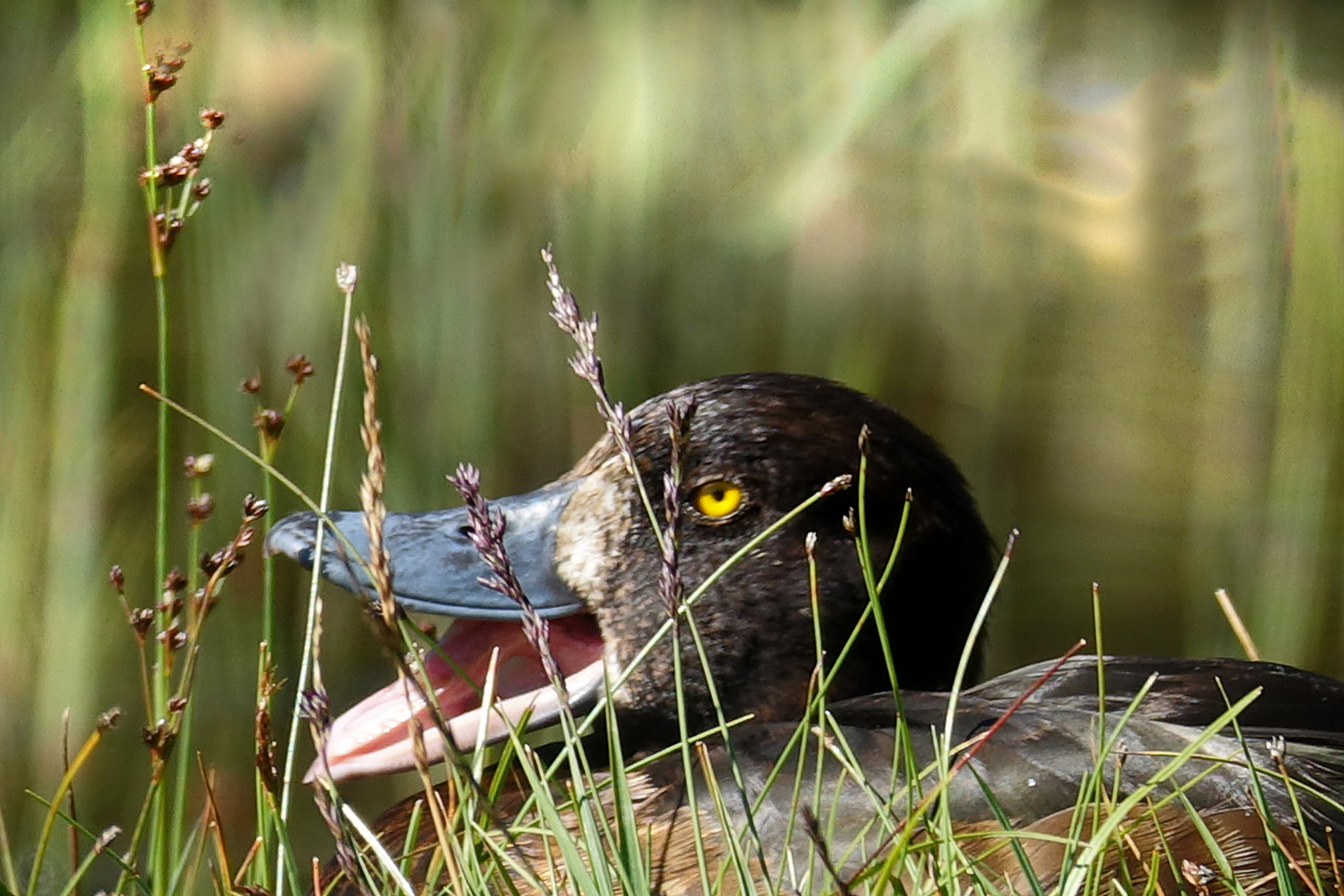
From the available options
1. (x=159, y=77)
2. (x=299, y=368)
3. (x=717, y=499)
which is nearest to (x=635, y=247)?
(x=717, y=499)

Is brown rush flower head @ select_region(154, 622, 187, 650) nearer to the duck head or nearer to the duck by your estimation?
the duck

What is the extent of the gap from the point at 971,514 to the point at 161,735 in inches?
37.1

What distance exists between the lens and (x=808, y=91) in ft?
6.38

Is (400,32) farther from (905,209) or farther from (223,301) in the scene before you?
(905,209)

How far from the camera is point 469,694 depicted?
1.56m

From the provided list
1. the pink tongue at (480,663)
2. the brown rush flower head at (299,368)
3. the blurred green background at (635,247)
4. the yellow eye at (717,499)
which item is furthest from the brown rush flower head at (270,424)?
the blurred green background at (635,247)

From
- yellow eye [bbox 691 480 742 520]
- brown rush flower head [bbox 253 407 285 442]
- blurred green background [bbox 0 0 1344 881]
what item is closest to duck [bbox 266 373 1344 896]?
yellow eye [bbox 691 480 742 520]

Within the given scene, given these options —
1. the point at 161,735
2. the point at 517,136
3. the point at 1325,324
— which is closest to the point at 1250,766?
the point at 161,735

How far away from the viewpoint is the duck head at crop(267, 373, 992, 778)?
1.58 meters

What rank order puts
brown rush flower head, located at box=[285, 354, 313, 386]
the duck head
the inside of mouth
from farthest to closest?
the duck head, the inside of mouth, brown rush flower head, located at box=[285, 354, 313, 386]

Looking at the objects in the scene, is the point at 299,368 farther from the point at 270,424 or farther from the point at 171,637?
the point at 171,637

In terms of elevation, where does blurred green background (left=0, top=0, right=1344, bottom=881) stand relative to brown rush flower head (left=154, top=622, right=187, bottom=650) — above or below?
above

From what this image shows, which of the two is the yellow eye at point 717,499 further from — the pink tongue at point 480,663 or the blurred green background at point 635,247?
the blurred green background at point 635,247

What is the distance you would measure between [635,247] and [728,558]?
59 cm
